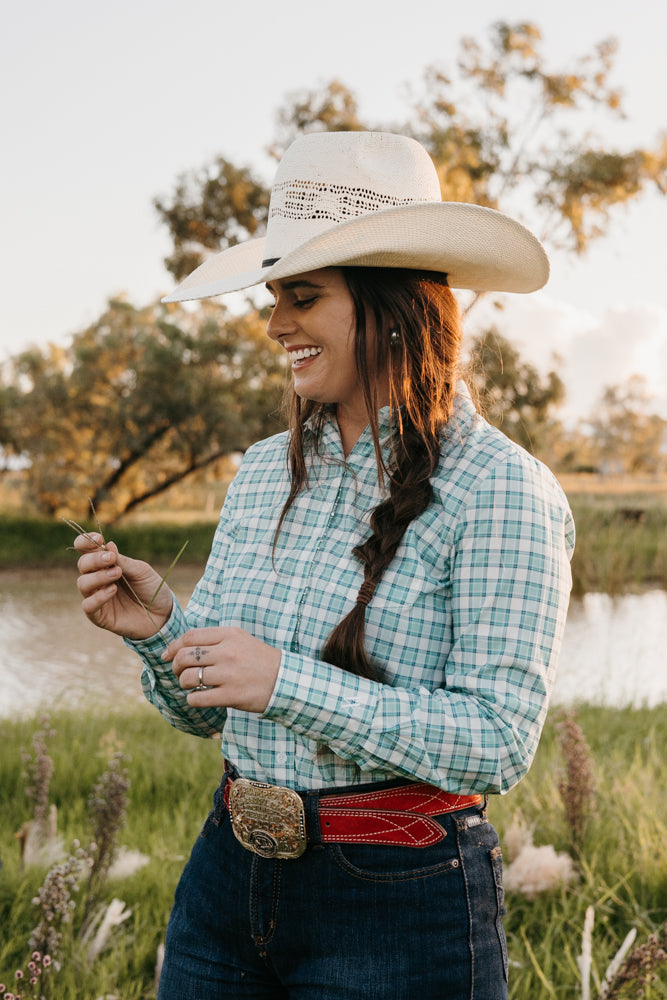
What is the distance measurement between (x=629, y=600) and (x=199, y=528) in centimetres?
680

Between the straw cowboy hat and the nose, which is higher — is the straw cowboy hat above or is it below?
above

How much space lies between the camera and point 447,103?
470 inches

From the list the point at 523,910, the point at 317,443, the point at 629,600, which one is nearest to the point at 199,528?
the point at 629,600

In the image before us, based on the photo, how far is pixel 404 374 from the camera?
145 centimetres

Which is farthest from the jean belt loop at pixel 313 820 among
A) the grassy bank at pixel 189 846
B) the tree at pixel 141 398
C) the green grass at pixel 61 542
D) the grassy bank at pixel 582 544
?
the green grass at pixel 61 542

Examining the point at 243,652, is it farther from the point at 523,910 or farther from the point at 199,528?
the point at 199,528

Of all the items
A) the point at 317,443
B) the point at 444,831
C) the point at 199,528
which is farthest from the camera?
the point at 199,528

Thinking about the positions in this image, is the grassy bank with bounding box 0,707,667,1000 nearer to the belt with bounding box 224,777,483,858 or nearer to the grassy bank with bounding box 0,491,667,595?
the belt with bounding box 224,777,483,858

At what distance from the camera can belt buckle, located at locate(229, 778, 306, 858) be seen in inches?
50.5

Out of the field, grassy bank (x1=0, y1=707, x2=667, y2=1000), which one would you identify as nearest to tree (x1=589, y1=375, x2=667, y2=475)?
the field

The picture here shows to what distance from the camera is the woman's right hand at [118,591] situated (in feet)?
4.58

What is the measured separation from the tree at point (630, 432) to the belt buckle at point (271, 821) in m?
44.5

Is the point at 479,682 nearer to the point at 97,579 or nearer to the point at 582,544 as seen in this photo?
the point at 97,579

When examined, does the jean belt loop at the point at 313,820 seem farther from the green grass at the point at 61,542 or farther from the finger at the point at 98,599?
the green grass at the point at 61,542
